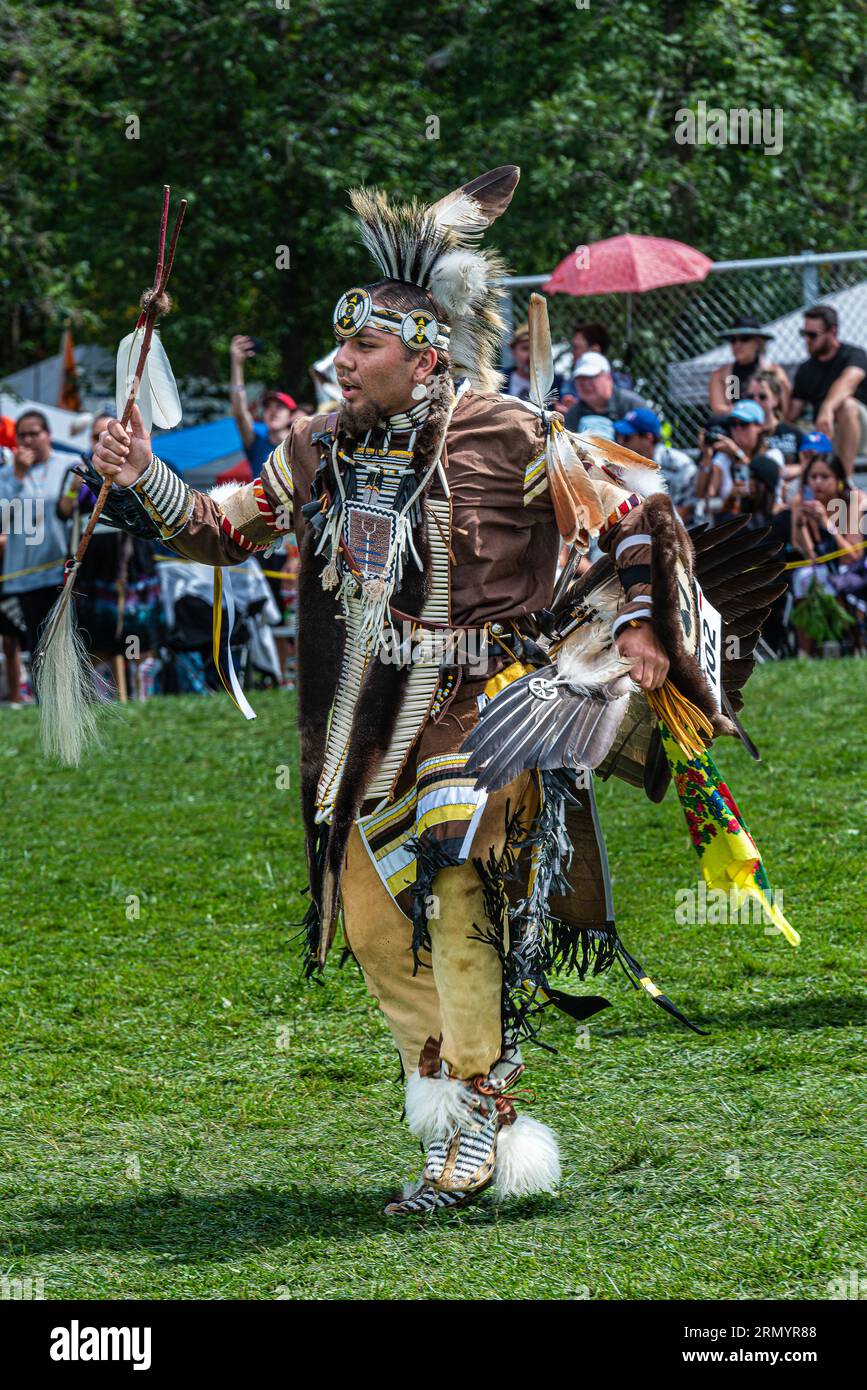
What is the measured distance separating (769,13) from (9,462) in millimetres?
12029

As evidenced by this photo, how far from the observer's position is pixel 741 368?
37.7 feet

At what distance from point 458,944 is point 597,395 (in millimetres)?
7133

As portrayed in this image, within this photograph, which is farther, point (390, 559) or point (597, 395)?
point (597, 395)

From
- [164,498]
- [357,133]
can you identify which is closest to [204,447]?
[357,133]

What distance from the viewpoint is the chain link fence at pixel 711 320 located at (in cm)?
1201

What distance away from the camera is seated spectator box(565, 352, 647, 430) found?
10.5 m

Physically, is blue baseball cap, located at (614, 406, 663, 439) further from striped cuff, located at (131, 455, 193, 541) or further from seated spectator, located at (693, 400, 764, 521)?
striped cuff, located at (131, 455, 193, 541)

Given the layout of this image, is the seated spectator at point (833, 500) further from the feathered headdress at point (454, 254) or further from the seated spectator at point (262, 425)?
the feathered headdress at point (454, 254)

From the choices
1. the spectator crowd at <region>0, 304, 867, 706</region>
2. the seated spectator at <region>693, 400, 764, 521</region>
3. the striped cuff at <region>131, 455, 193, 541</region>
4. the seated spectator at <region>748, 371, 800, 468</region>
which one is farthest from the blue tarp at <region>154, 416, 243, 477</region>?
the striped cuff at <region>131, 455, 193, 541</region>

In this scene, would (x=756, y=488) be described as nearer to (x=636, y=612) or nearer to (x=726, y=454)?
(x=726, y=454)

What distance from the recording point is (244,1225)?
3.91m

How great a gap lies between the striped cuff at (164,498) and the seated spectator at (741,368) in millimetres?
7828

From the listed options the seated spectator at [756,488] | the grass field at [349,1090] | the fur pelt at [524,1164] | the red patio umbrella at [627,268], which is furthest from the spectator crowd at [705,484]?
the fur pelt at [524,1164]

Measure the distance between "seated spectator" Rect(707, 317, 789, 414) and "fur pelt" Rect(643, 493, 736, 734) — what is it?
7.90 m
